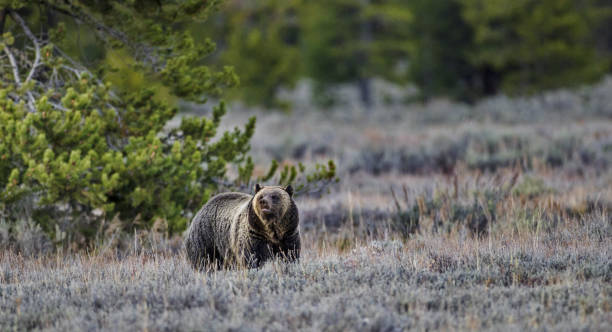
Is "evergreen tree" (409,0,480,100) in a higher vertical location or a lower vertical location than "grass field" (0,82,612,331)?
higher

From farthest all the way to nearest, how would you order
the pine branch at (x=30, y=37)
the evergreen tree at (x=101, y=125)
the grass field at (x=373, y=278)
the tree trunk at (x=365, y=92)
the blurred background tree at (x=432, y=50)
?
the tree trunk at (x=365, y=92) < the blurred background tree at (x=432, y=50) < the pine branch at (x=30, y=37) < the evergreen tree at (x=101, y=125) < the grass field at (x=373, y=278)

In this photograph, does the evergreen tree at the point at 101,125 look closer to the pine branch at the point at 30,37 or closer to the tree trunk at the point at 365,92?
the pine branch at the point at 30,37

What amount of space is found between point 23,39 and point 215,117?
9.55 ft

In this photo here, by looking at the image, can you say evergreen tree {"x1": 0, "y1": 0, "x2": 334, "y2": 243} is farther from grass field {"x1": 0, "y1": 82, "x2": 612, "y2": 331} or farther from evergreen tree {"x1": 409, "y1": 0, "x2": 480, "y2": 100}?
evergreen tree {"x1": 409, "y1": 0, "x2": 480, "y2": 100}

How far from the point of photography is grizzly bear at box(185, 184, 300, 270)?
5316 mm

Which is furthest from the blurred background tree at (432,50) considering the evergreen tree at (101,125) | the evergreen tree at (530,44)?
the evergreen tree at (101,125)

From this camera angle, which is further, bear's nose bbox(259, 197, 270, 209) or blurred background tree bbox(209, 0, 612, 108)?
blurred background tree bbox(209, 0, 612, 108)

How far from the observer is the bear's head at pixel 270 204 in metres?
5.23

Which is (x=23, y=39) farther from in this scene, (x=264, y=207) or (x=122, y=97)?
(x=264, y=207)

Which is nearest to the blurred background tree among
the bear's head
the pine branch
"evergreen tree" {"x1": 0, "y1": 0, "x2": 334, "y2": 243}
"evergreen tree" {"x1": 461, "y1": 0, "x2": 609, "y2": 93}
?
"evergreen tree" {"x1": 461, "y1": 0, "x2": 609, "y2": 93}

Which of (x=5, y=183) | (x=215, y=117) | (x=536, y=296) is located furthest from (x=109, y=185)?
(x=536, y=296)

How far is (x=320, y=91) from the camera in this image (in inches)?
1164

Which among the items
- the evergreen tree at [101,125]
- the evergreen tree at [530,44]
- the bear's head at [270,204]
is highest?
the evergreen tree at [530,44]

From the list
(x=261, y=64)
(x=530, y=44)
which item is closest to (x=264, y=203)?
(x=530, y=44)
